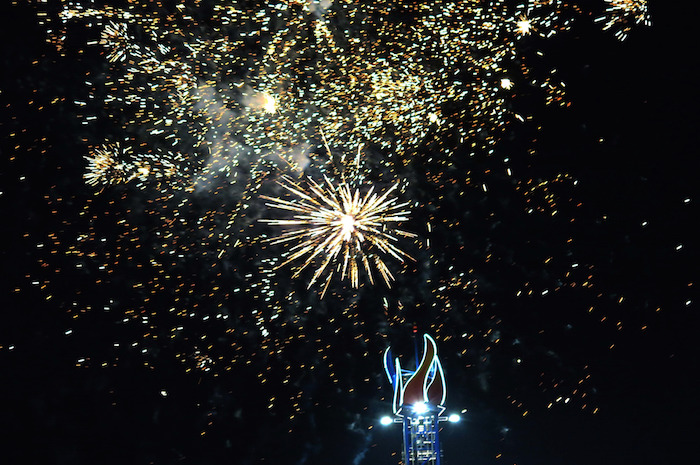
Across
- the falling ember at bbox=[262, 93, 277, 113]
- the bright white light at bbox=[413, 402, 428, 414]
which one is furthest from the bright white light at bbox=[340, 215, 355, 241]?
the bright white light at bbox=[413, 402, 428, 414]

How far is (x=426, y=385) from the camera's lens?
10750mm

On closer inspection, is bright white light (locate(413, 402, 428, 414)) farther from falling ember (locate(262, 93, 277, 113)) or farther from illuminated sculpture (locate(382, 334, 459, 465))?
falling ember (locate(262, 93, 277, 113))

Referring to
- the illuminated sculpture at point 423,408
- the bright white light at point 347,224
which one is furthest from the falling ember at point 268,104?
the illuminated sculpture at point 423,408

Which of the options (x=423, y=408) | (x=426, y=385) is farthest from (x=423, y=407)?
(x=426, y=385)

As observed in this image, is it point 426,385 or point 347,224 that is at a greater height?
point 426,385

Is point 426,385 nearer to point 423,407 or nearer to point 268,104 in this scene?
point 423,407

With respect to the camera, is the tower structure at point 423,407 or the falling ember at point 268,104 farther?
the tower structure at point 423,407

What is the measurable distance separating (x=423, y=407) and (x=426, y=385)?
0.40m

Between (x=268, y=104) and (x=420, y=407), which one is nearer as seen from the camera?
(x=268, y=104)

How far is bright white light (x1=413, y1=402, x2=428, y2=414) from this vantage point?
35.1 feet

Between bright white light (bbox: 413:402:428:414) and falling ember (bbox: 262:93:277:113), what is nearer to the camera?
falling ember (bbox: 262:93:277:113)

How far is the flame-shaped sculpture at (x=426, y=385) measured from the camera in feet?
35.1

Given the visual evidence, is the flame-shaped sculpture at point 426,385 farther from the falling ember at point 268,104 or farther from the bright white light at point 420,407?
the falling ember at point 268,104

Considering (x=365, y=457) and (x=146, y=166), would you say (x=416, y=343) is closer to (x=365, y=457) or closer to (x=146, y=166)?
(x=365, y=457)
